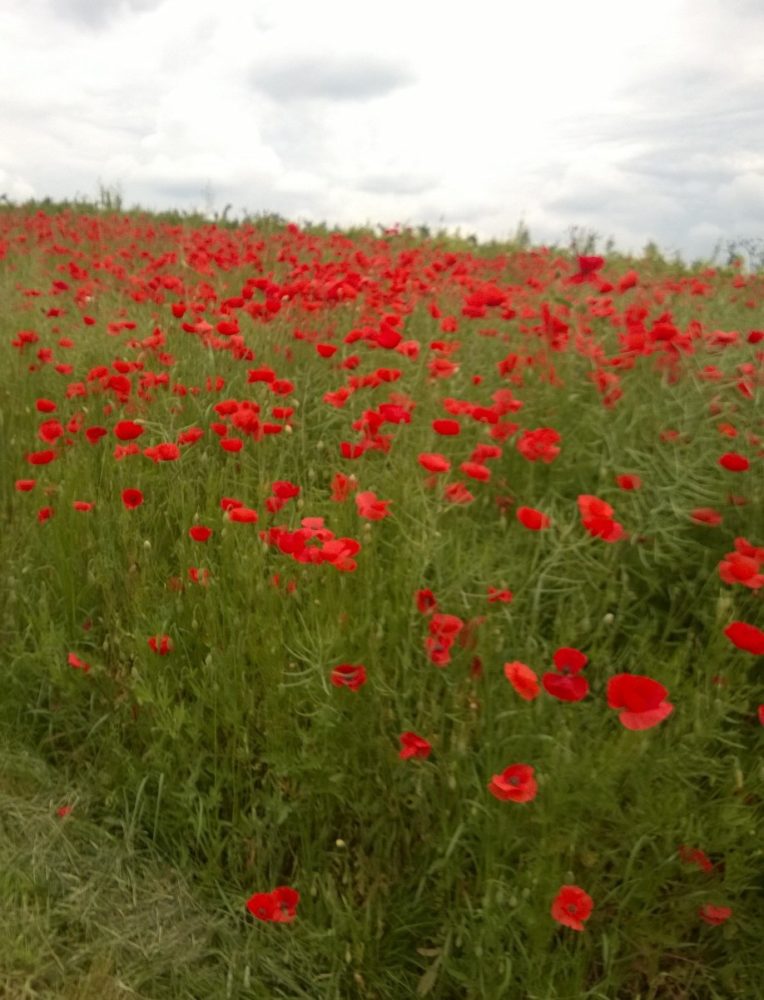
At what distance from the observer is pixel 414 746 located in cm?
180

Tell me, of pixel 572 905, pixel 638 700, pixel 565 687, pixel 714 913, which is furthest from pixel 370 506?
pixel 714 913

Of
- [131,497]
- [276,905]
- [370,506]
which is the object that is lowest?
[276,905]

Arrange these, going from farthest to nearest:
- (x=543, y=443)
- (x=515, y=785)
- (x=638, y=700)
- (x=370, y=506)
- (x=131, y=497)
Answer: (x=131, y=497)
(x=543, y=443)
(x=370, y=506)
(x=515, y=785)
(x=638, y=700)

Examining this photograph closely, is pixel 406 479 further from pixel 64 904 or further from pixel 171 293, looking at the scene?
pixel 171 293

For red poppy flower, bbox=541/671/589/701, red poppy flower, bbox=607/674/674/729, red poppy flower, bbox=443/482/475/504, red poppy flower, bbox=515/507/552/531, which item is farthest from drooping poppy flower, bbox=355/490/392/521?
red poppy flower, bbox=607/674/674/729

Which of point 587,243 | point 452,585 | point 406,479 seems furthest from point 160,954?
point 587,243

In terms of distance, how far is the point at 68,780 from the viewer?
8.01 ft

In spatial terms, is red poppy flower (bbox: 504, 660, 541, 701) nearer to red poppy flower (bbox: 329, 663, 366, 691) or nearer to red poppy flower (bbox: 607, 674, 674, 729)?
red poppy flower (bbox: 607, 674, 674, 729)

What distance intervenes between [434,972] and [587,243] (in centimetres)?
430

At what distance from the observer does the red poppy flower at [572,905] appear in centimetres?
166

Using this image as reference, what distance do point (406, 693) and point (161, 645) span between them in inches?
28.1

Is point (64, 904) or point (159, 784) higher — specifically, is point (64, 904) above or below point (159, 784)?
below

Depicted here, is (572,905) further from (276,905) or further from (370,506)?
(370,506)

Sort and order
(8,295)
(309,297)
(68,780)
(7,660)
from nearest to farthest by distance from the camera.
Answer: (68,780), (7,660), (309,297), (8,295)
